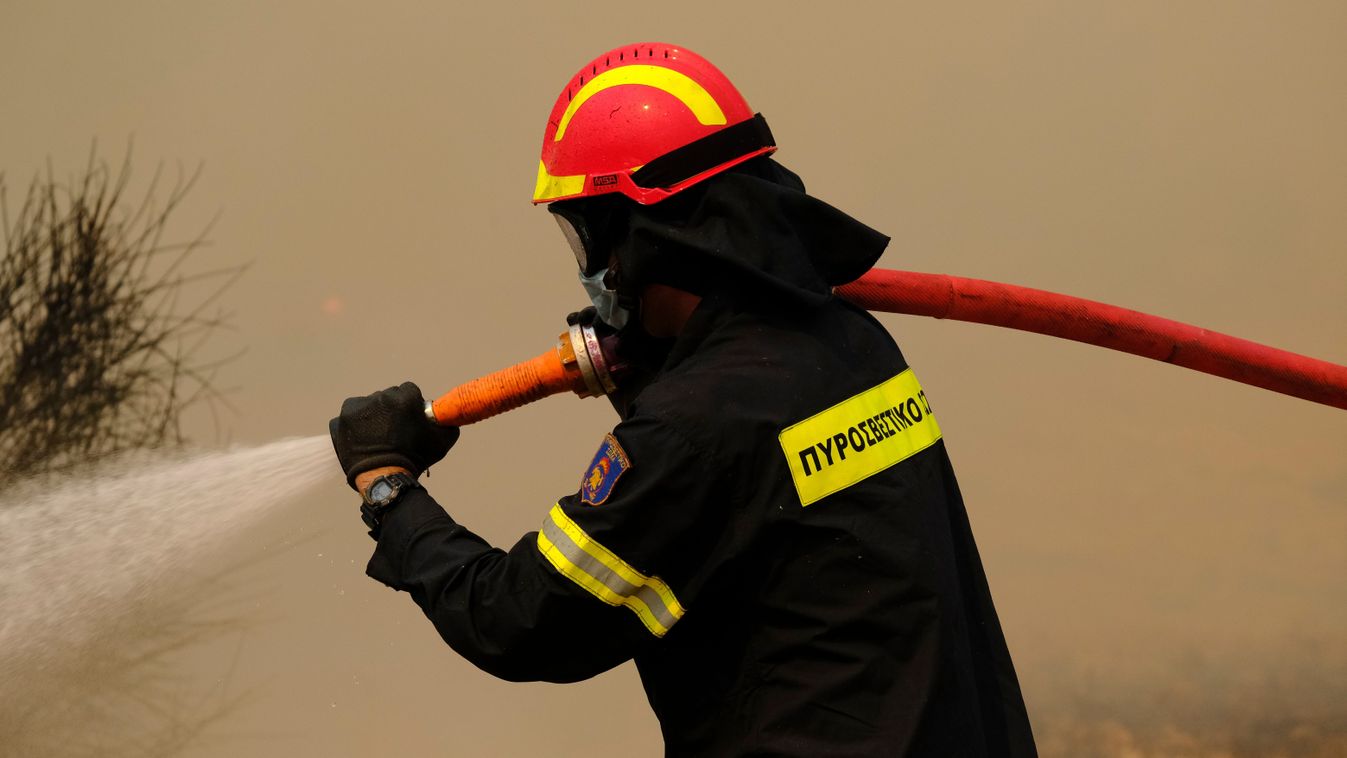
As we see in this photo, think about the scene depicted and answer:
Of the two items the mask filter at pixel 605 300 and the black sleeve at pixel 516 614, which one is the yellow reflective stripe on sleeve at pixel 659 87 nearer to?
the mask filter at pixel 605 300

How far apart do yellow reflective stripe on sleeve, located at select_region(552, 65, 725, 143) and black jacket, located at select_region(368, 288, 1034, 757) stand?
28cm

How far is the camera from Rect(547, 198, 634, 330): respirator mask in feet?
5.66

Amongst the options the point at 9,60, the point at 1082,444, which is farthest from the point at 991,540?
the point at 9,60

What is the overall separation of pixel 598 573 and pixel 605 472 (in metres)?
0.12

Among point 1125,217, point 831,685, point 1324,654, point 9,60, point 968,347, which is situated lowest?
point 1324,654

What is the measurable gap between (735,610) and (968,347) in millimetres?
2049

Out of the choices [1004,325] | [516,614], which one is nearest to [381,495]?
[516,614]

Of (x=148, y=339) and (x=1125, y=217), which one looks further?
(x=1125, y=217)

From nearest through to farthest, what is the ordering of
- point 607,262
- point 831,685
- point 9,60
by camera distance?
1. point 831,685
2. point 607,262
3. point 9,60

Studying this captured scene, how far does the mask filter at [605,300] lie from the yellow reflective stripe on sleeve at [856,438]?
385 mm

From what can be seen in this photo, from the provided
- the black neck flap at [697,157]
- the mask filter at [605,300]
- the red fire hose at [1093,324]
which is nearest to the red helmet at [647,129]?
the black neck flap at [697,157]

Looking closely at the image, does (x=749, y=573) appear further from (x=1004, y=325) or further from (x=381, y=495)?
(x=1004, y=325)

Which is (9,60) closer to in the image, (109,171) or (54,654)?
(109,171)

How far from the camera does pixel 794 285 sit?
5.19 ft
